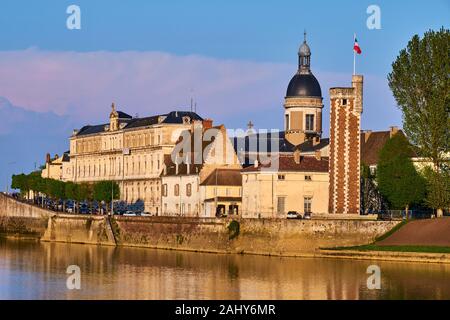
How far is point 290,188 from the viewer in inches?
4250

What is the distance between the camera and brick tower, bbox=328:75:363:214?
102 meters

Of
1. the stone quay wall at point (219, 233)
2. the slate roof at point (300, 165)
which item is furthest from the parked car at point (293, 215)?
the stone quay wall at point (219, 233)

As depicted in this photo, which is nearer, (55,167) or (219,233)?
(219,233)

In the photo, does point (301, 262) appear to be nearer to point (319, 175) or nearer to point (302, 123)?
point (319, 175)

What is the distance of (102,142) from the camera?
164375mm

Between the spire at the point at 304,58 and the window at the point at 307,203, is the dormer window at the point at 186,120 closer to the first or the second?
the spire at the point at 304,58

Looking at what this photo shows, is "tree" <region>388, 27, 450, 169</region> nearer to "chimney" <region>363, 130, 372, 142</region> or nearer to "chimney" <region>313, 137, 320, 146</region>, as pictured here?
"chimney" <region>313, 137, 320, 146</region>

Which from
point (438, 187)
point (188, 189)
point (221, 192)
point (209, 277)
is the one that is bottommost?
point (209, 277)

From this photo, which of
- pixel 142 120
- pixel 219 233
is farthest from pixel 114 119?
pixel 219 233

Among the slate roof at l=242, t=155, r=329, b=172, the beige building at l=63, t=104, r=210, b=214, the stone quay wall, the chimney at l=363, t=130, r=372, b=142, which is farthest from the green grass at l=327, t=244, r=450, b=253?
the chimney at l=363, t=130, r=372, b=142

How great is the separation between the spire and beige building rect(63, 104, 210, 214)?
1187 centimetres

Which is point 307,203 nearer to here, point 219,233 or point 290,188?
point 290,188

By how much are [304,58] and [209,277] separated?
2685 inches

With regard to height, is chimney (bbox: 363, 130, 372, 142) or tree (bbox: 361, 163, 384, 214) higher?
chimney (bbox: 363, 130, 372, 142)
